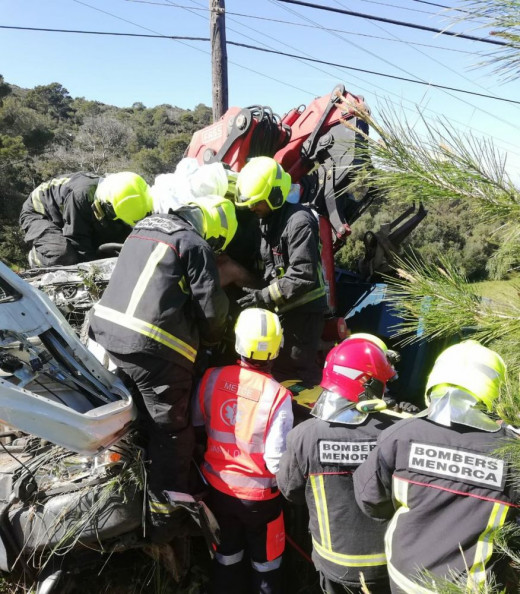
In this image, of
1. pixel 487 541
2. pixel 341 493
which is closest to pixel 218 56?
pixel 341 493

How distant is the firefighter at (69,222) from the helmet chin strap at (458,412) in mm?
2945

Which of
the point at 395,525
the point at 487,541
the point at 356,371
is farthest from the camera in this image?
the point at 356,371

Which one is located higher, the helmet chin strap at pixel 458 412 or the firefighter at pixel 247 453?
the helmet chin strap at pixel 458 412

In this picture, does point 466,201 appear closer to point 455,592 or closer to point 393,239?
point 455,592

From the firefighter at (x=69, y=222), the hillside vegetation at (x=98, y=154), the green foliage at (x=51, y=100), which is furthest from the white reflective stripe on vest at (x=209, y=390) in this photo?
the green foliage at (x=51, y=100)

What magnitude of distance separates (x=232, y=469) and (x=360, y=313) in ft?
8.93

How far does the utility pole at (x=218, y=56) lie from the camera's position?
7.90 metres

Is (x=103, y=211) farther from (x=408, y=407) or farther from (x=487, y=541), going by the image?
(x=487, y=541)

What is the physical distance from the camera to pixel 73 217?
14.4 feet

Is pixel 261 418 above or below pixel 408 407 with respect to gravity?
above

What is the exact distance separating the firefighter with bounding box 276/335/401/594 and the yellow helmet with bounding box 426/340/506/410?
497 mm

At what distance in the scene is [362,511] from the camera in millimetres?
2184

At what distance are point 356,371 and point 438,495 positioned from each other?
705 mm

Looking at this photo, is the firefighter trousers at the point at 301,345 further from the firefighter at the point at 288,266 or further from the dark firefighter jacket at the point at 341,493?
the dark firefighter jacket at the point at 341,493
